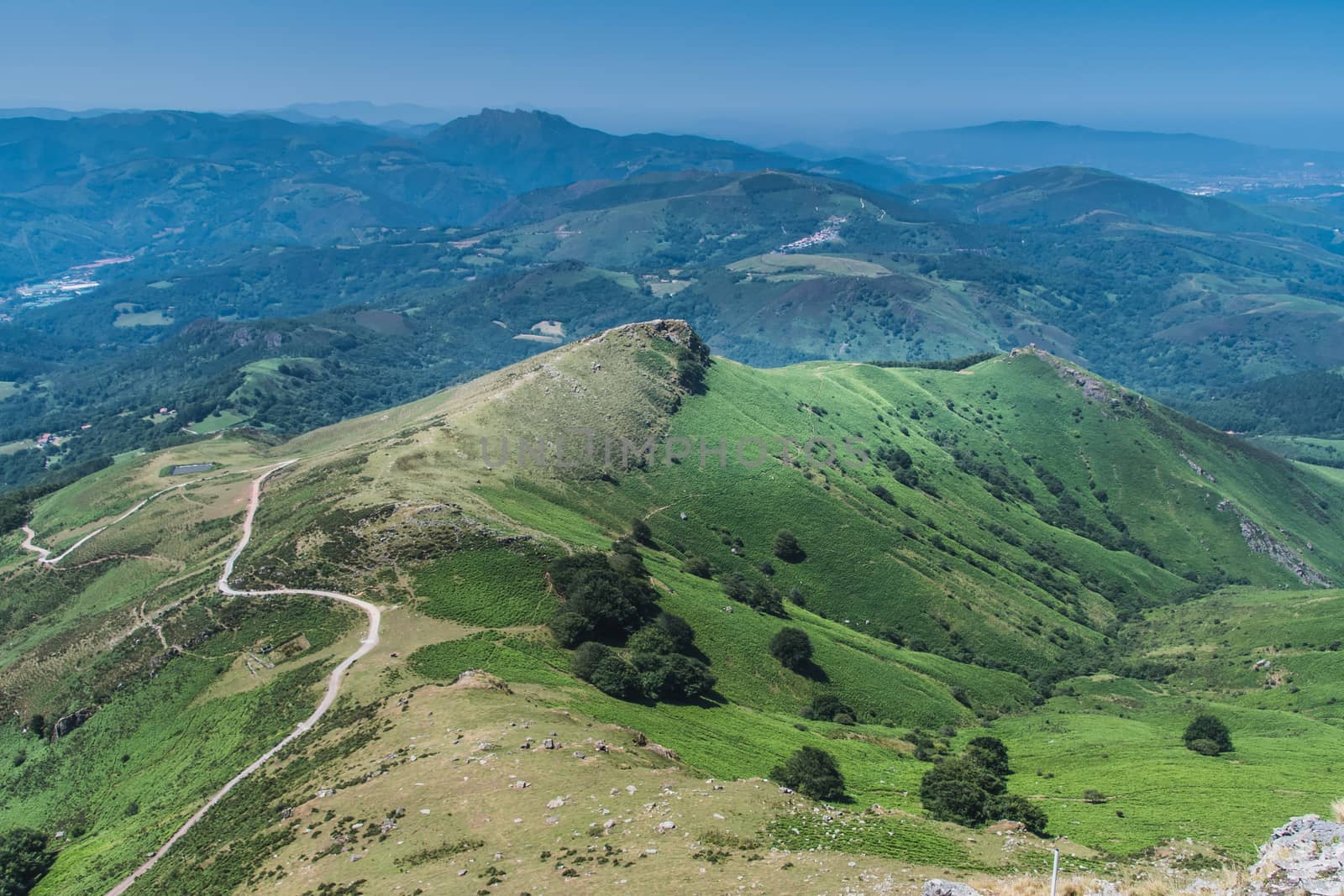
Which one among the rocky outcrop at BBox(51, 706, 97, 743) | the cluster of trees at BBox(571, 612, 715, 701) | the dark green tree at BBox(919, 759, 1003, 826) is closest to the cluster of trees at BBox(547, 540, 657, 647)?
the cluster of trees at BBox(571, 612, 715, 701)

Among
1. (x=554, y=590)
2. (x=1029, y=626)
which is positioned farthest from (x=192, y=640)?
(x=1029, y=626)

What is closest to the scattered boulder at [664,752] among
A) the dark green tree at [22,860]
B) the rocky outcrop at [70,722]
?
the dark green tree at [22,860]

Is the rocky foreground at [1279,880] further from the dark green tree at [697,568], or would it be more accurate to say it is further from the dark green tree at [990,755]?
the dark green tree at [697,568]

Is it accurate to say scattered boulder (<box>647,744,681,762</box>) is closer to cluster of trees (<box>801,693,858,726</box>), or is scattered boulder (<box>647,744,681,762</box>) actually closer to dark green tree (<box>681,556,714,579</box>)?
cluster of trees (<box>801,693,858,726</box>)

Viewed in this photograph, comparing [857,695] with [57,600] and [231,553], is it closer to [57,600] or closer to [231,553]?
[231,553]

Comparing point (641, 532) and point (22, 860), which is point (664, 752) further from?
point (641, 532)
